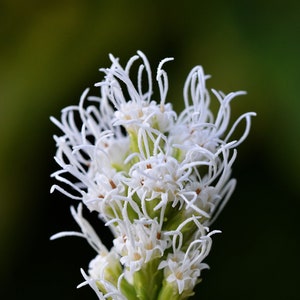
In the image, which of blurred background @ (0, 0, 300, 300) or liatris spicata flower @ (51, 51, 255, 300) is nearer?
liatris spicata flower @ (51, 51, 255, 300)

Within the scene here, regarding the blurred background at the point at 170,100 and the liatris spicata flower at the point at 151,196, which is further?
the blurred background at the point at 170,100

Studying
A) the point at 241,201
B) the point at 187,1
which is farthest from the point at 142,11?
the point at 241,201

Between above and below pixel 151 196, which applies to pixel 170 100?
above

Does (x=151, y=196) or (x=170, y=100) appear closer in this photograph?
(x=151, y=196)
